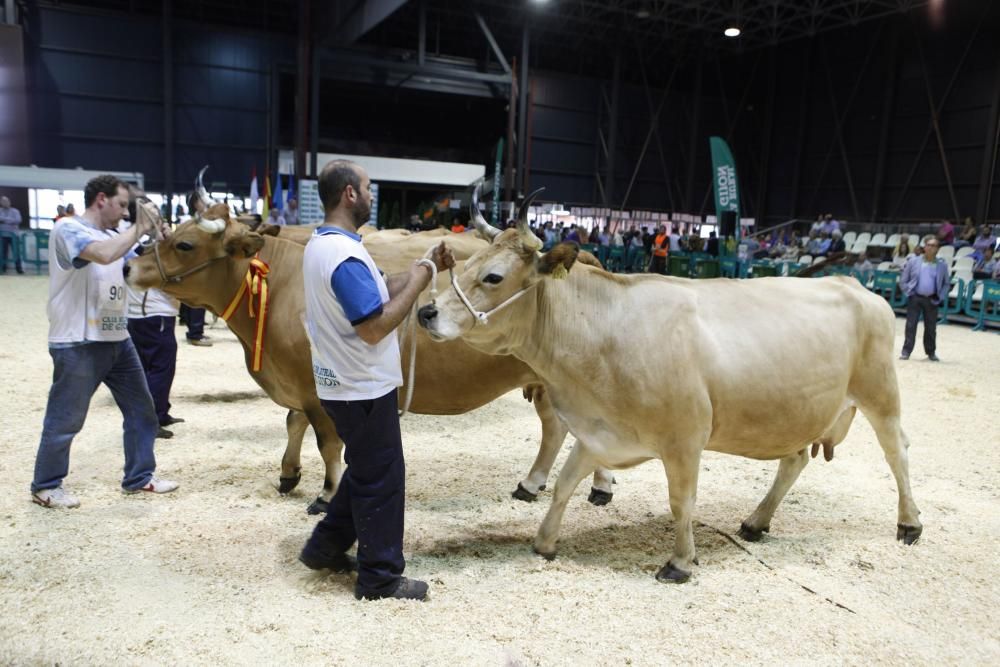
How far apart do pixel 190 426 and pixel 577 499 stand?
12.2ft

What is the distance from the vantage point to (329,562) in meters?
3.65

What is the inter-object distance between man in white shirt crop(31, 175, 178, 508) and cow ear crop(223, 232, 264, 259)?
1.36 feet

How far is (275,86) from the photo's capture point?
85.5ft

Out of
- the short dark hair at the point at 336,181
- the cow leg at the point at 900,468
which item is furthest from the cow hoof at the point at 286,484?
the cow leg at the point at 900,468

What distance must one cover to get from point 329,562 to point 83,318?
2080 mm

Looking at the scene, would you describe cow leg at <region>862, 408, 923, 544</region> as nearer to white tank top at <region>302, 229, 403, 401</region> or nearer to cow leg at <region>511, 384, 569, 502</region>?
cow leg at <region>511, 384, 569, 502</region>

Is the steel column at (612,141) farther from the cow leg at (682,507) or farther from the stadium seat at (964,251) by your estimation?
the cow leg at (682,507)

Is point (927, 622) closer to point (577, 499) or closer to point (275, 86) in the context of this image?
point (577, 499)

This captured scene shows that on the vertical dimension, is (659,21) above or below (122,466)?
above

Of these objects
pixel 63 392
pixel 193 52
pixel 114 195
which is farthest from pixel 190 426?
pixel 193 52

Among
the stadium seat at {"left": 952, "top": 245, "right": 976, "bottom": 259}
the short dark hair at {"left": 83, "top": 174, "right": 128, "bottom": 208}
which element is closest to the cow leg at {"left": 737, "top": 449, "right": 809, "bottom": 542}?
the short dark hair at {"left": 83, "top": 174, "right": 128, "bottom": 208}

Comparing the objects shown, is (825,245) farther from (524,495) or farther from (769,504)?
(524,495)

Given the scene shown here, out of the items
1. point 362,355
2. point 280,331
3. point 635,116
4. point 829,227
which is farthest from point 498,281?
point 635,116

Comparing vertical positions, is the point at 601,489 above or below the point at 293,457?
below
